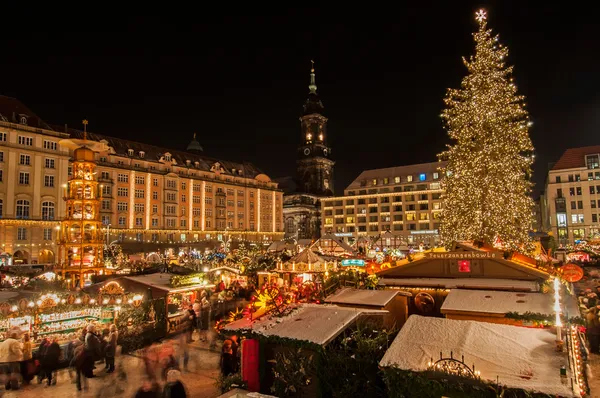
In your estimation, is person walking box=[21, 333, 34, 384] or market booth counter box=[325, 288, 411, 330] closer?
market booth counter box=[325, 288, 411, 330]

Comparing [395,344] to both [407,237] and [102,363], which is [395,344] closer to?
[102,363]

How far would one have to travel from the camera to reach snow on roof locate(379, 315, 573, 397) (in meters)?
4.61

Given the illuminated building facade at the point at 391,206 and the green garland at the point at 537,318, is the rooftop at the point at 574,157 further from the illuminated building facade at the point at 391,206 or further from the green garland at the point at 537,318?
the green garland at the point at 537,318

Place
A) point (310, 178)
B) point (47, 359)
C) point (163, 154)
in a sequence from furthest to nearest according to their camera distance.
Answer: point (310, 178) → point (163, 154) → point (47, 359)

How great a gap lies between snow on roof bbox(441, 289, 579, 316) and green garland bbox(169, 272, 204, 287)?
1178cm

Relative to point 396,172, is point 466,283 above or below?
below

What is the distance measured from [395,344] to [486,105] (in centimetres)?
1750

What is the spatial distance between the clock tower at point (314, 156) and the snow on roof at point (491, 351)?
9102 cm

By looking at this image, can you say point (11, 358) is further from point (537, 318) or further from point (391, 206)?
point (391, 206)

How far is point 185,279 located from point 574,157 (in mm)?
65175

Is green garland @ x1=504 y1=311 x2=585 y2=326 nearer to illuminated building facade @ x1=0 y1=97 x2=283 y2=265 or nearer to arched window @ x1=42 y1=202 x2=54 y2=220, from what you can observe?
illuminated building facade @ x1=0 y1=97 x2=283 y2=265

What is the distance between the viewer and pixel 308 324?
6.79m

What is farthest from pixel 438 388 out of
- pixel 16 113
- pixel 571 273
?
pixel 16 113

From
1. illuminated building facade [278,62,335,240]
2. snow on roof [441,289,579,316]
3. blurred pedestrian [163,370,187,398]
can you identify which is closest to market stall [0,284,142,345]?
blurred pedestrian [163,370,187,398]
